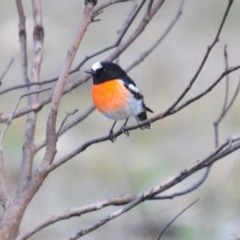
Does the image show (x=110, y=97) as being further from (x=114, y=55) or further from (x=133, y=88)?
(x=114, y=55)

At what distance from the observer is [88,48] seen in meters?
7.72

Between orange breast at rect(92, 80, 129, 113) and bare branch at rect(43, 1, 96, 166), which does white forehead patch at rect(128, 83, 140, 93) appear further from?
bare branch at rect(43, 1, 96, 166)

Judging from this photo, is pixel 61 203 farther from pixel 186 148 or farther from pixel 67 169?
pixel 186 148

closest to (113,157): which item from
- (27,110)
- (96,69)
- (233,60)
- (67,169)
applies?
(67,169)

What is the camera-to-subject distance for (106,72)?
278 centimetres

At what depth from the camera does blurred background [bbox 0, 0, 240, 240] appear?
4.87 metres

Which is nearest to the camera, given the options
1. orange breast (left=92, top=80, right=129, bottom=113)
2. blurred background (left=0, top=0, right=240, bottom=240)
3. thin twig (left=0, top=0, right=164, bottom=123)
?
thin twig (left=0, top=0, right=164, bottom=123)

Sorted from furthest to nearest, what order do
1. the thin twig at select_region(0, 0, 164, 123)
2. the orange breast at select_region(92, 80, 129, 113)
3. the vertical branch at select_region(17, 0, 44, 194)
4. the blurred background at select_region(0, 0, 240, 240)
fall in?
the blurred background at select_region(0, 0, 240, 240) → the orange breast at select_region(92, 80, 129, 113) → the thin twig at select_region(0, 0, 164, 123) → the vertical branch at select_region(17, 0, 44, 194)

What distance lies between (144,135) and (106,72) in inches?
160

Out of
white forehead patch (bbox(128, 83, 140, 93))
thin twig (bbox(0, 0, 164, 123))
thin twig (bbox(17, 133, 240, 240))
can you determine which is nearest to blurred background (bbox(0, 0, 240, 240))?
white forehead patch (bbox(128, 83, 140, 93))

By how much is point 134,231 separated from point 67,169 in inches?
79.4

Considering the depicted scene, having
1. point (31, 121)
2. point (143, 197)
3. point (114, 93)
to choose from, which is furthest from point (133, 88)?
point (143, 197)

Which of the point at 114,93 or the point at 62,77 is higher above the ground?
the point at 114,93

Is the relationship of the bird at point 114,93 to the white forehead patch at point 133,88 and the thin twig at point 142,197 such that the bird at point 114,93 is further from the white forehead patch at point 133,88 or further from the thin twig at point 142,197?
the thin twig at point 142,197
